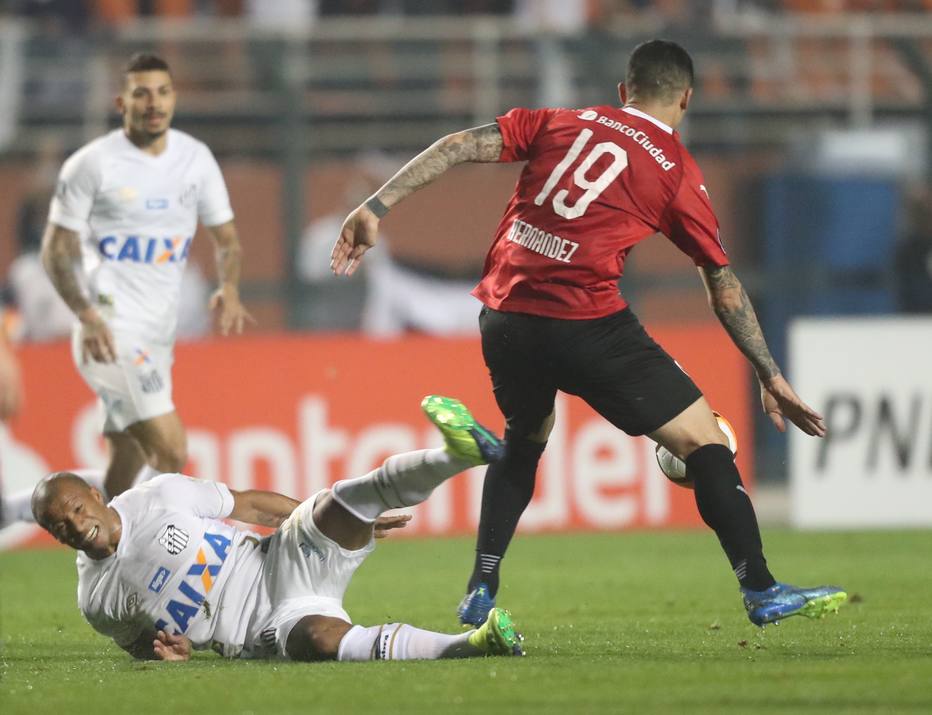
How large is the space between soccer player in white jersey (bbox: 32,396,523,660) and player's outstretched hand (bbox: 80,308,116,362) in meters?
1.81

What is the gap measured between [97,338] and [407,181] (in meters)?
2.30

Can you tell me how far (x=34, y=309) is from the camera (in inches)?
533

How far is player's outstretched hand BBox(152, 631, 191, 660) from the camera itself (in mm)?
5816

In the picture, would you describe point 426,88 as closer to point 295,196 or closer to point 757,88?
point 295,196

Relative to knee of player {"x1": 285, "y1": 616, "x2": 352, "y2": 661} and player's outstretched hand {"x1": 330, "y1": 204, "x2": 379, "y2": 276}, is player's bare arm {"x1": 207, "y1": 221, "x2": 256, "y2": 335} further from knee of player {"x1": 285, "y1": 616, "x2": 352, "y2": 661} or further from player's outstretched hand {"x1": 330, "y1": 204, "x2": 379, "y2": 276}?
knee of player {"x1": 285, "y1": 616, "x2": 352, "y2": 661}

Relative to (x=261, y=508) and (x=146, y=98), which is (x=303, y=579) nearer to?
(x=261, y=508)

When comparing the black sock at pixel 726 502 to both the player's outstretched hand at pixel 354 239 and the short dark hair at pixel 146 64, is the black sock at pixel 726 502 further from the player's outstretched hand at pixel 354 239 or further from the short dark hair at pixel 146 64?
the short dark hair at pixel 146 64

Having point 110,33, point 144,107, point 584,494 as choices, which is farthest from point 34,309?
point 144,107

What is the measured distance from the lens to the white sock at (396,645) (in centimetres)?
555

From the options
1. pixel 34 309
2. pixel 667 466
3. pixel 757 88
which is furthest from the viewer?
pixel 757 88

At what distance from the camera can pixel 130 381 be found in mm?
8109

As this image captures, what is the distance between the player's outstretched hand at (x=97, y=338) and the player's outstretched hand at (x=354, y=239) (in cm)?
226

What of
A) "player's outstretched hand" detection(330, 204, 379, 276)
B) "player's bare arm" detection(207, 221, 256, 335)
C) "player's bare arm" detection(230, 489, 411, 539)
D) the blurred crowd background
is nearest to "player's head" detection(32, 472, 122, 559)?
"player's bare arm" detection(230, 489, 411, 539)

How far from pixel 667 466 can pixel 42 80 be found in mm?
9570
